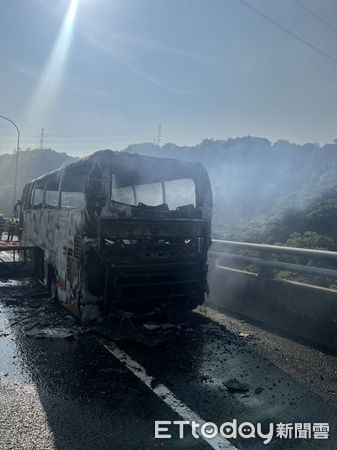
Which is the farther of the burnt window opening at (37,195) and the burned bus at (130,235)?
the burnt window opening at (37,195)

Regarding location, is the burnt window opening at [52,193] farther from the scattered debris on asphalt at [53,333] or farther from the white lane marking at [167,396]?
the white lane marking at [167,396]

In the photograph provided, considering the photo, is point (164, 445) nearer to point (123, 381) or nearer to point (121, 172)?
point (123, 381)

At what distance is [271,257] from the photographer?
275 inches

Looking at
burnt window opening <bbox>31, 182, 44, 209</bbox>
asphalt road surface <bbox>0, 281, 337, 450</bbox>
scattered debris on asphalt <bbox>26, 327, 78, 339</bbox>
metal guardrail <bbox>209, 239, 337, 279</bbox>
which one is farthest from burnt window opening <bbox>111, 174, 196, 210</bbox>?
burnt window opening <bbox>31, 182, 44, 209</bbox>

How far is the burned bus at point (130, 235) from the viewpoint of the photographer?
5.31m

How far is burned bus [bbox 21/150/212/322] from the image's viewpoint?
5312mm

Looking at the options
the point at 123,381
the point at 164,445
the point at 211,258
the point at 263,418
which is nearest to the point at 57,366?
the point at 123,381

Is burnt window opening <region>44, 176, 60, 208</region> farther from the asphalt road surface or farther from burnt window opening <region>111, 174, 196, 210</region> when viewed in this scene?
the asphalt road surface

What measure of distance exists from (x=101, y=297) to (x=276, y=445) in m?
3.10

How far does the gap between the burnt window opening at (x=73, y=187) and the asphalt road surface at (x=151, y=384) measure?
1.84 m

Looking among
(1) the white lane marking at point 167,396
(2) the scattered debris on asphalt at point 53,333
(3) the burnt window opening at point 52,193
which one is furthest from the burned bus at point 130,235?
(1) the white lane marking at point 167,396

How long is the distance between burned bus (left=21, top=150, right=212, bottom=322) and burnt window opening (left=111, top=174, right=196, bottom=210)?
0.02m

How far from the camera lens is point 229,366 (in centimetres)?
441

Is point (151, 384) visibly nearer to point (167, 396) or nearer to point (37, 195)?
point (167, 396)
